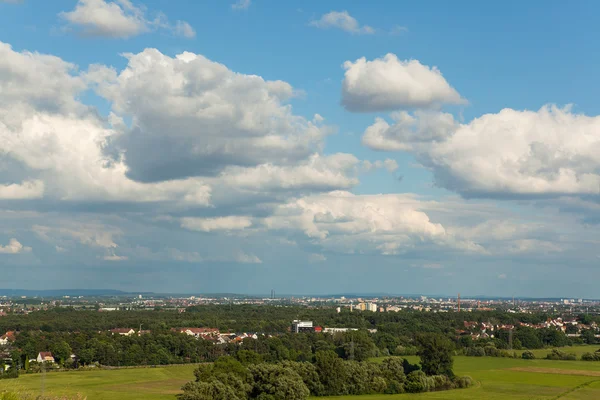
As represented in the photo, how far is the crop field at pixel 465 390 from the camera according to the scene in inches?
2896

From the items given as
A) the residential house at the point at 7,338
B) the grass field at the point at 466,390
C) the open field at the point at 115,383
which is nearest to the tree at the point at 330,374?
the grass field at the point at 466,390

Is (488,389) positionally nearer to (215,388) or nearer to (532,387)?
(532,387)

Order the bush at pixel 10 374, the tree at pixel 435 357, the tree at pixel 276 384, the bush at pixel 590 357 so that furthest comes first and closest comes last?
the bush at pixel 590 357, the bush at pixel 10 374, the tree at pixel 435 357, the tree at pixel 276 384

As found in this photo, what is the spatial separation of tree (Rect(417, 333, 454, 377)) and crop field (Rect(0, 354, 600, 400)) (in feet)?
15.0

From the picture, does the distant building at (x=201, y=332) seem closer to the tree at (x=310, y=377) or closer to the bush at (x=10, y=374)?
the bush at (x=10, y=374)

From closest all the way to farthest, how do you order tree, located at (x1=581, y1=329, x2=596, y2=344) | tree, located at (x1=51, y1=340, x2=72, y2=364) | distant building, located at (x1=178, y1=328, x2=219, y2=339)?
tree, located at (x1=51, y1=340, x2=72, y2=364), distant building, located at (x1=178, y1=328, x2=219, y2=339), tree, located at (x1=581, y1=329, x2=596, y2=344)

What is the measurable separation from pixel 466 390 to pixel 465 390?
12 centimetres

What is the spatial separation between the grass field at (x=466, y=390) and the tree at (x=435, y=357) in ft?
15.4

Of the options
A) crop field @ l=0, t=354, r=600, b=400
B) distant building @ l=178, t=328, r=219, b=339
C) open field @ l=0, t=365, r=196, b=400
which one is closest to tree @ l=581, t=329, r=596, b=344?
crop field @ l=0, t=354, r=600, b=400

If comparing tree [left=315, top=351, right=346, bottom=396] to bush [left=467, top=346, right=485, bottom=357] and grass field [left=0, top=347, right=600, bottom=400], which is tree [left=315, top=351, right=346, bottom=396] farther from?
bush [left=467, top=346, right=485, bottom=357]

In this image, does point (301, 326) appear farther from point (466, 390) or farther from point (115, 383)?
point (466, 390)

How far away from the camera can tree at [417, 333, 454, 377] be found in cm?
8938

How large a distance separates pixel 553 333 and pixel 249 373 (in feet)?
312

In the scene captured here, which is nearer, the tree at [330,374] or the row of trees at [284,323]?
the tree at [330,374]
